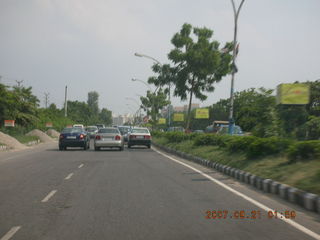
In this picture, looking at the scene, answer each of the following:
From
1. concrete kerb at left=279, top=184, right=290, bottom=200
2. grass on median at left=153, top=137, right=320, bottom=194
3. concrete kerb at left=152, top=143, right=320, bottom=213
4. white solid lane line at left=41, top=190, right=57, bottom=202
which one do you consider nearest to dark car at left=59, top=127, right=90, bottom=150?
grass on median at left=153, top=137, right=320, bottom=194

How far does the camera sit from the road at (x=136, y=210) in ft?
20.9

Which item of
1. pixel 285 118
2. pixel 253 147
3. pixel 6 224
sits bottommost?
pixel 6 224

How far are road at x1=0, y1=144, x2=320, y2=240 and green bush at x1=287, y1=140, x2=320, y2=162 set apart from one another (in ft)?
5.32

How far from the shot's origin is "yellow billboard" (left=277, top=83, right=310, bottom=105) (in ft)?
38.8

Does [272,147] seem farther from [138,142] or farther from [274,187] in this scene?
[138,142]

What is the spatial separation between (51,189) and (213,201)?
4.03 meters

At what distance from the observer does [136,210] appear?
8.08 m

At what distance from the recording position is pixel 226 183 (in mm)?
12562

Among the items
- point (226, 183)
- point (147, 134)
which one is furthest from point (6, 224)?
point (147, 134)

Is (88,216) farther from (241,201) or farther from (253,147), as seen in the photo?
(253,147)

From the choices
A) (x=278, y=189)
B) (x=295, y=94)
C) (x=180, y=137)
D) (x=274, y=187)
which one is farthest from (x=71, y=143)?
(x=278, y=189)

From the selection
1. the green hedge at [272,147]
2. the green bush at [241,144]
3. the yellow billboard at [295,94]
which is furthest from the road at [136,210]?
the green bush at [241,144]

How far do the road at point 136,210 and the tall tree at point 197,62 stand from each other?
20.7m

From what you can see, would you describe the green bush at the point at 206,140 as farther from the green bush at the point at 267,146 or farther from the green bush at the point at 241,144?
the green bush at the point at 267,146
